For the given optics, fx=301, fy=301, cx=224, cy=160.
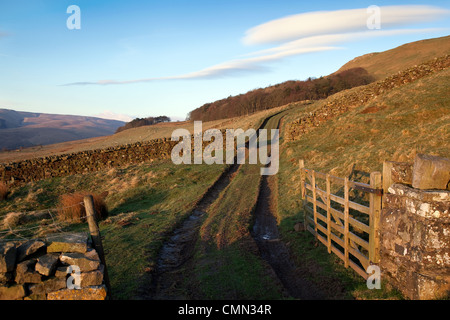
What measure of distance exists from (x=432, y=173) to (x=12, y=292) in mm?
7643

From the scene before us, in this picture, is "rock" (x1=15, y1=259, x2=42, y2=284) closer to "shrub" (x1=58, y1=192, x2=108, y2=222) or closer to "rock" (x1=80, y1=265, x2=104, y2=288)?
"rock" (x1=80, y1=265, x2=104, y2=288)

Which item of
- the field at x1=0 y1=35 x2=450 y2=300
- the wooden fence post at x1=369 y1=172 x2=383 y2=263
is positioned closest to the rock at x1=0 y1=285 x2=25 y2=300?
the field at x1=0 y1=35 x2=450 y2=300

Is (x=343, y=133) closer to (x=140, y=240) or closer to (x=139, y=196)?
(x=139, y=196)

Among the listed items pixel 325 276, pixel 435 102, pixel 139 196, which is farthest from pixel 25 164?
pixel 435 102

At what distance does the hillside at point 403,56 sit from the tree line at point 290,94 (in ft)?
11.3

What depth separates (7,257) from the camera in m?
5.34

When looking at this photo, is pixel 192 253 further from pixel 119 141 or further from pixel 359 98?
pixel 119 141

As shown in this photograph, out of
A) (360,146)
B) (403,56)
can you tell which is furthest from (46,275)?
(403,56)

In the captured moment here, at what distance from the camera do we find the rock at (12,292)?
533 centimetres

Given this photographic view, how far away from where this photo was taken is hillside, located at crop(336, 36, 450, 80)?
7200cm

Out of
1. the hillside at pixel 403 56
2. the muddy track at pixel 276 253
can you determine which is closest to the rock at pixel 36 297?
the muddy track at pixel 276 253

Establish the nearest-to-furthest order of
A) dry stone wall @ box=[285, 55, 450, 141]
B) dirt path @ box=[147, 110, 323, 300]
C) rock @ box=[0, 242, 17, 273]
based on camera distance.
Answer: rock @ box=[0, 242, 17, 273] < dirt path @ box=[147, 110, 323, 300] < dry stone wall @ box=[285, 55, 450, 141]

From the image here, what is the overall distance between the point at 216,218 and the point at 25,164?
27158 millimetres

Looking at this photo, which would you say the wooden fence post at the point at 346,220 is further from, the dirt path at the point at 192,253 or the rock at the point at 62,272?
the rock at the point at 62,272
